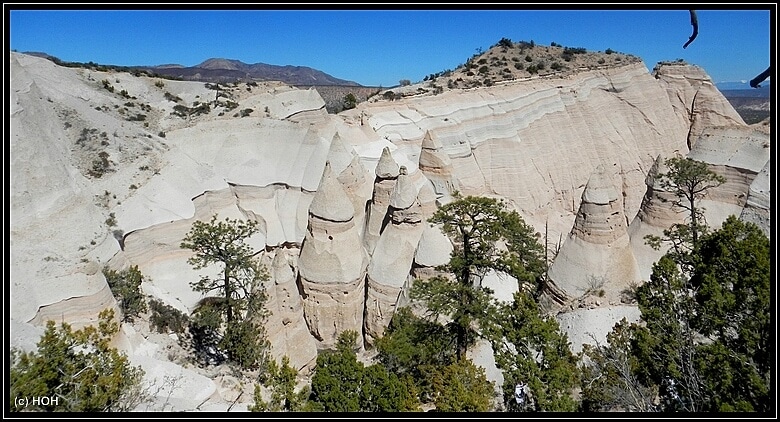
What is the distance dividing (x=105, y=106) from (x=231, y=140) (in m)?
4.65

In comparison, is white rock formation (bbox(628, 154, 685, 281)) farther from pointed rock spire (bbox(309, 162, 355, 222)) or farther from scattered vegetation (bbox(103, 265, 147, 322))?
scattered vegetation (bbox(103, 265, 147, 322))

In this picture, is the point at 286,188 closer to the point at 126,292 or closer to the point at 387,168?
the point at 387,168

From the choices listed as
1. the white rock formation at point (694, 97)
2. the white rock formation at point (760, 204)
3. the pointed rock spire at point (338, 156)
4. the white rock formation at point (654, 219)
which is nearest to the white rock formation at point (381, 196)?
the pointed rock spire at point (338, 156)

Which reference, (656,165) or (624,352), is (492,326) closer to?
(624,352)

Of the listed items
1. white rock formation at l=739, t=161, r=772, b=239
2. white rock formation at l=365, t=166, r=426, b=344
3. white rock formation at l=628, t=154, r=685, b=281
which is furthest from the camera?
white rock formation at l=628, t=154, r=685, b=281

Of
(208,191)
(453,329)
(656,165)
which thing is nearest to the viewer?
(453,329)

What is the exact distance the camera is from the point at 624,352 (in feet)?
27.2

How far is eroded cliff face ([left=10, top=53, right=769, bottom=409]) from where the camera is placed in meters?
8.10

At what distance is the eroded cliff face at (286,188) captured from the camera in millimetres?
8102

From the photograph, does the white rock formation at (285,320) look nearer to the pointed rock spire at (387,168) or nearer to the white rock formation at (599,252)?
the pointed rock spire at (387,168)

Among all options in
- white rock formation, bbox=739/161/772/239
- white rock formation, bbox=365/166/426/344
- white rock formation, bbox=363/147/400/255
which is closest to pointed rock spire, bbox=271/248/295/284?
white rock formation, bbox=365/166/426/344

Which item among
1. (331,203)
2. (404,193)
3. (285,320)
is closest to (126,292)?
(285,320)
